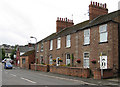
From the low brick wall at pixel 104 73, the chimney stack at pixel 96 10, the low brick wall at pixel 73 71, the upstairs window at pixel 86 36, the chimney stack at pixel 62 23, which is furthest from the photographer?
the chimney stack at pixel 62 23

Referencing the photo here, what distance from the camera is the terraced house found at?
16.7 meters

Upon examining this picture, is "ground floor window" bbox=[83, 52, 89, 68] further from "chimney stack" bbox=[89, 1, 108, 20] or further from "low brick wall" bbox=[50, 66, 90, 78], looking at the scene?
"chimney stack" bbox=[89, 1, 108, 20]

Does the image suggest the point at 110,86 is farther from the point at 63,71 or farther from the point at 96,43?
the point at 63,71

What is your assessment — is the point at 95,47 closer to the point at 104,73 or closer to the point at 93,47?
the point at 93,47

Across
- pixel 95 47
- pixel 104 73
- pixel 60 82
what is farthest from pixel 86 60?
pixel 60 82

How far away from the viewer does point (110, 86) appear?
11562 millimetres

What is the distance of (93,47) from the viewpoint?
1922 centimetres

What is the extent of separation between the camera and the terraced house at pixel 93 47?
16.7 m

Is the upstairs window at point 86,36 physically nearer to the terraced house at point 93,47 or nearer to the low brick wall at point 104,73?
the terraced house at point 93,47

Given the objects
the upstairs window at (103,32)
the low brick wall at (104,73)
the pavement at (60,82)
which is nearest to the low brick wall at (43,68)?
the pavement at (60,82)

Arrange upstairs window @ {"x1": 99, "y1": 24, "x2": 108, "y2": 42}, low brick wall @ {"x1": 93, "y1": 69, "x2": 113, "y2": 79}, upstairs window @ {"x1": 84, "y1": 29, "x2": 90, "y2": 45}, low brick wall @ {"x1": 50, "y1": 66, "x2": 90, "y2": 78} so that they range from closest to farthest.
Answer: low brick wall @ {"x1": 93, "y1": 69, "x2": 113, "y2": 79} < low brick wall @ {"x1": 50, "y1": 66, "x2": 90, "y2": 78} < upstairs window @ {"x1": 99, "y1": 24, "x2": 108, "y2": 42} < upstairs window @ {"x1": 84, "y1": 29, "x2": 90, "y2": 45}

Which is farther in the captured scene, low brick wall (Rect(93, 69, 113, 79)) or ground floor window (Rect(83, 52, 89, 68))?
ground floor window (Rect(83, 52, 89, 68))

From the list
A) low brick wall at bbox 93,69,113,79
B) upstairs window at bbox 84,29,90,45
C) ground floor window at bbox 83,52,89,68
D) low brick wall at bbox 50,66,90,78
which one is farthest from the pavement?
upstairs window at bbox 84,29,90,45

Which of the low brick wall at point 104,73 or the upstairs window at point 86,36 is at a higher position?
the upstairs window at point 86,36
